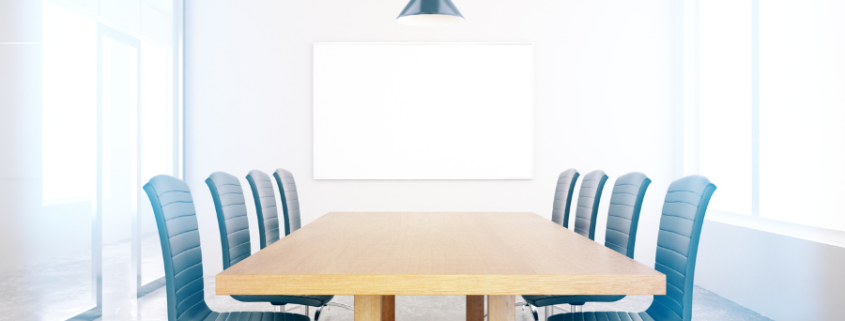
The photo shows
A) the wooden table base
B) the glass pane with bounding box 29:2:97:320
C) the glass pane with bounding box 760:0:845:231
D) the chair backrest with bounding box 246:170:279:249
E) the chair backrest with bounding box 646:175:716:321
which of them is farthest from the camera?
the glass pane with bounding box 760:0:845:231

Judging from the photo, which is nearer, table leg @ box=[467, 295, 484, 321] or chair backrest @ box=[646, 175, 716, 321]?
chair backrest @ box=[646, 175, 716, 321]

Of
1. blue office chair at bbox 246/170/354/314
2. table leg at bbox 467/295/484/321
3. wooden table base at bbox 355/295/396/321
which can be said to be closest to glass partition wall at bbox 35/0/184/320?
blue office chair at bbox 246/170/354/314

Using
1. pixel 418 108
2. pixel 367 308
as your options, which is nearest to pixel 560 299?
pixel 367 308

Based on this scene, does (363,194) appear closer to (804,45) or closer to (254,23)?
(254,23)

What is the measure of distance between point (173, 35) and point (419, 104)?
2.94 meters

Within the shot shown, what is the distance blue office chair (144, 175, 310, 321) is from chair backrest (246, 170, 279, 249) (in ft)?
3.14

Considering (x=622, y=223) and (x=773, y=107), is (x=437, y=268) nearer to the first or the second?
(x=622, y=223)

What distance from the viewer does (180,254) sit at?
2.28 meters

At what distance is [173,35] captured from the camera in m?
5.85

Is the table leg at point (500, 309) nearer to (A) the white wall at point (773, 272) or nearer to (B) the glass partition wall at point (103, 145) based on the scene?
(A) the white wall at point (773, 272)

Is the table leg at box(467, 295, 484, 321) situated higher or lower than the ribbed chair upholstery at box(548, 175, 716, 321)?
lower

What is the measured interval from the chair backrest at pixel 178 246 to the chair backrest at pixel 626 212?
2.36 metres

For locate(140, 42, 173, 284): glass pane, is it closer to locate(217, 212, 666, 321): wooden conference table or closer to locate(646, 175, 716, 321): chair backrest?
locate(217, 212, 666, 321): wooden conference table

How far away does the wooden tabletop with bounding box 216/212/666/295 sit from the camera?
1.76m
